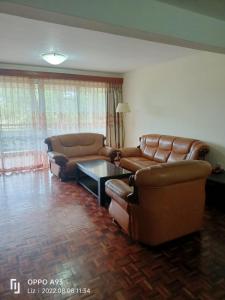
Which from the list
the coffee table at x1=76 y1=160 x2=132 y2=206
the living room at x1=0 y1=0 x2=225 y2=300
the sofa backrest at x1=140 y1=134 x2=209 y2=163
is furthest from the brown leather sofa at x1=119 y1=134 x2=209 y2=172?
the coffee table at x1=76 y1=160 x2=132 y2=206

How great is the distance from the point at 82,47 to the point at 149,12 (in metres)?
2.05

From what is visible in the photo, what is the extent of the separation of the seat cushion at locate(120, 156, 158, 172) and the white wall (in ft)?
2.72

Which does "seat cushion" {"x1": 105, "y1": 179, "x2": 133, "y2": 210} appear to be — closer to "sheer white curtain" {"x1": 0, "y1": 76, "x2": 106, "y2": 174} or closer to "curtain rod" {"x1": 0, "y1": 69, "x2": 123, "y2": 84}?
"sheer white curtain" {"x1": 0, "y1": 76, "x2": 106, "y2": 174}

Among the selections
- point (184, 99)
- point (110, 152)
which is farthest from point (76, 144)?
point (184, 99)

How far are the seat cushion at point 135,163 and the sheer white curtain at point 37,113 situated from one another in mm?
1784

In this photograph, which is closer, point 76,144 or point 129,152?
point 129,152

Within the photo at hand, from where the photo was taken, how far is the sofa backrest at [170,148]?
12.8ft

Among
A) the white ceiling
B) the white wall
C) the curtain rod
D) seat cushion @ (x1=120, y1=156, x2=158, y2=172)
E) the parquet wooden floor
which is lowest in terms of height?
the parquet wooden floor

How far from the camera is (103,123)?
6406mm

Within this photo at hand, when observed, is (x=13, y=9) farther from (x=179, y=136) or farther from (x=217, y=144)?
(x=179, y=136)

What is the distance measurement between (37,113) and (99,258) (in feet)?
13.6

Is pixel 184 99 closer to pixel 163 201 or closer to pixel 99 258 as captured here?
pixel 163 201

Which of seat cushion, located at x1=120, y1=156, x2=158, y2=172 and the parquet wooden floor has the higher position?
seat cushion, located at x1=120, y1=156, x2=158, y2=172

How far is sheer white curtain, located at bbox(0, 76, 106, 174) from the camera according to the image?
513cm
